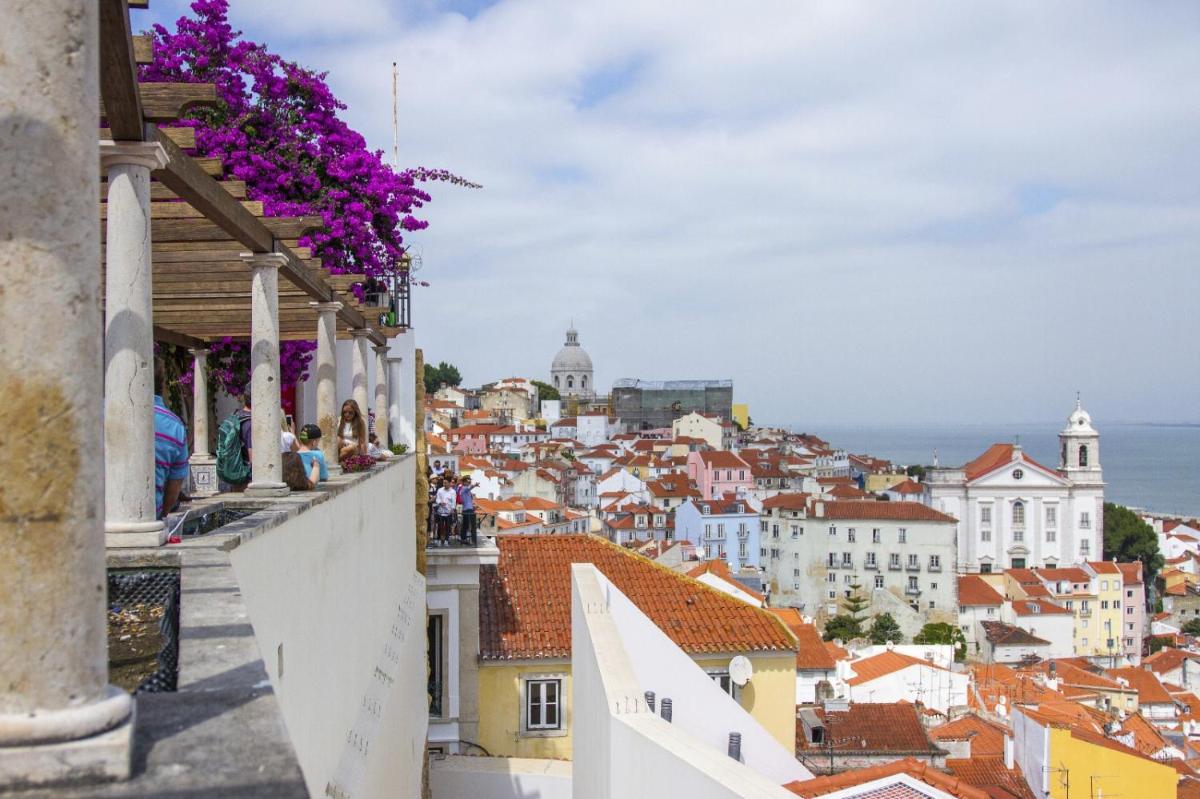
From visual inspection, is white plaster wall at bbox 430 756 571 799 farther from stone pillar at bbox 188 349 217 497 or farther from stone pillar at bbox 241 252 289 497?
stone pillar at bbox 241 252 289 497

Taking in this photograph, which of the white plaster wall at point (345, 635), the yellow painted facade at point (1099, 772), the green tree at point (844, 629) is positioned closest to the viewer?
the white plaster wall at point (345, 635)

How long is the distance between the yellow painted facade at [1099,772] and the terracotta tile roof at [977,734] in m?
8.74

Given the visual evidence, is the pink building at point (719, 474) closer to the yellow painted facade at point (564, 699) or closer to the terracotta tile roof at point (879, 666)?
the terracotta tile roof at point (879, 666)

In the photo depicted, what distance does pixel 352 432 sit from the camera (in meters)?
9.80

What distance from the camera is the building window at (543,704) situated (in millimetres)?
14477

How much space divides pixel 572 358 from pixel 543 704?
160 meters

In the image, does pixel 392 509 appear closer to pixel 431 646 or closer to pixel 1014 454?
pixel 431 646

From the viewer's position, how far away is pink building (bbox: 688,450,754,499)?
98.2 m

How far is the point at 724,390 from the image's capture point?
147375mm

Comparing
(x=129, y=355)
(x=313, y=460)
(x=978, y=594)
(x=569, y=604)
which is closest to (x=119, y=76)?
(x=129, y=355)

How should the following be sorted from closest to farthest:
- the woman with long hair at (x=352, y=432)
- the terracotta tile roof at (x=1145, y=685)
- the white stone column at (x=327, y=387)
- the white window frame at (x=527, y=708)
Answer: the white stone column at (x=327, y=387) < the woman with long hair at (x=352, y=432) < the white window frame at (x=527, y=708) < the terracotta tile roof at (x=1145, y=685)

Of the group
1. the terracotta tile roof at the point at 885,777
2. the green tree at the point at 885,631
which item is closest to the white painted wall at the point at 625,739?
the terracotta tile roof at the point at 885,777

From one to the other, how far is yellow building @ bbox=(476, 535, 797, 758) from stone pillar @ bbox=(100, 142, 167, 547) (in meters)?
10.3

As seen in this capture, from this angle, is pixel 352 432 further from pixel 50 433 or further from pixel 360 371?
pixel 50 433
